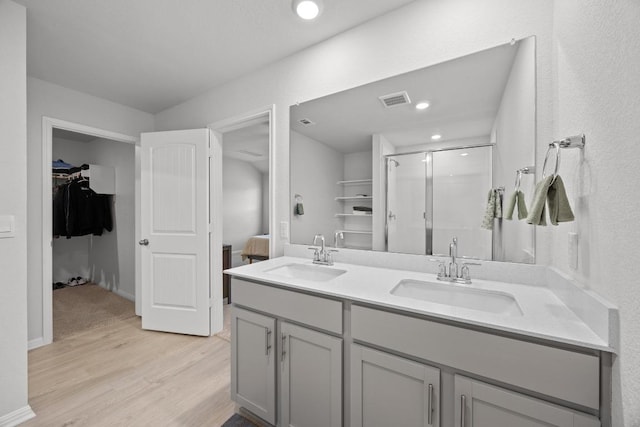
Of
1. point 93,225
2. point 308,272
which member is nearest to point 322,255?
point 308,272

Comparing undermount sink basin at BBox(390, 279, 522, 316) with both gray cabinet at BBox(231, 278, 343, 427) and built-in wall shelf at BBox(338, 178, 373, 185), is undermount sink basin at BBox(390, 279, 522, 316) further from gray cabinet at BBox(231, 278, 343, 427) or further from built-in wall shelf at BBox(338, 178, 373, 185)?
built-in wall shelf at BBox(338, 178, 373, 185)

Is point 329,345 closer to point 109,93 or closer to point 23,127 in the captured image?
point 23,127

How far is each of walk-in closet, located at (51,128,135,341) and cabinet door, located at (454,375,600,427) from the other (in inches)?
154

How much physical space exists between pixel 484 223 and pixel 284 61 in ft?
6.17

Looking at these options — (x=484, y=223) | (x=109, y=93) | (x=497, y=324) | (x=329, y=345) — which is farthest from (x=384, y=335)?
(x=109, y=93)

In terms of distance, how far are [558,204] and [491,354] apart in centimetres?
56

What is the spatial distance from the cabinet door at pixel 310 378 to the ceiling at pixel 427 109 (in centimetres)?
119

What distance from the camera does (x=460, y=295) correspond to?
1.27 meters

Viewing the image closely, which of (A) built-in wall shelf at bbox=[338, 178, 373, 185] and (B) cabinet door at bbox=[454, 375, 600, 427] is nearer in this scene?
(B) cabinet door at bbox=[454, 375, 600, 427]

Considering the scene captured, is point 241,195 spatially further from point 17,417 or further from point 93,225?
point 17,417

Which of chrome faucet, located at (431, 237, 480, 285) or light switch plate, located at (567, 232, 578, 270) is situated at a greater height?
light switch plate, located at (567, 232, 578, 270)

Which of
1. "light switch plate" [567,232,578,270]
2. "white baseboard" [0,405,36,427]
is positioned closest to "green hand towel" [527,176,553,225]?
→ "light switch plate" [567,232,578,270]

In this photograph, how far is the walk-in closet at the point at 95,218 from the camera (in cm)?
380

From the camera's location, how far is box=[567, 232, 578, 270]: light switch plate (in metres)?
0.96
